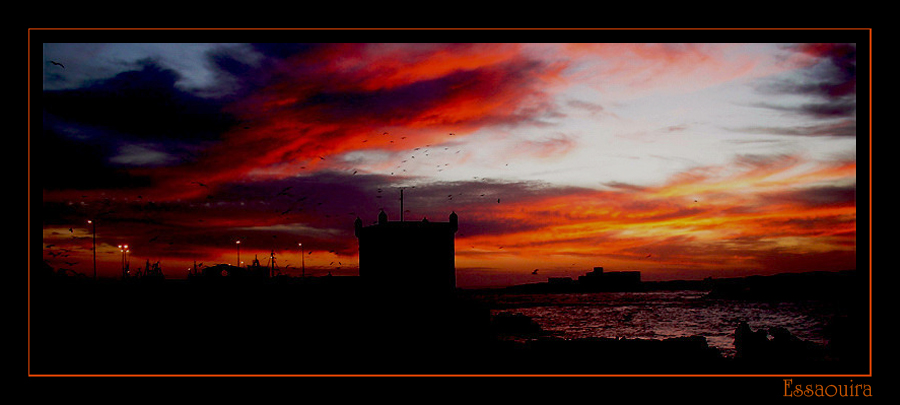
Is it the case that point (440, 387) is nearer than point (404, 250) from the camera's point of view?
Yes

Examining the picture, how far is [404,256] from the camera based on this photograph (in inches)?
1119

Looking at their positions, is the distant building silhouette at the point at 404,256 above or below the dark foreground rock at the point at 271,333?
above

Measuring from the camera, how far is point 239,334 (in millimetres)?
23047

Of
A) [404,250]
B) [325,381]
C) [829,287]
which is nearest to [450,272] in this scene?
[404,250]

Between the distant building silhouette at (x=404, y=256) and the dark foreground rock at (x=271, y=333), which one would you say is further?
the distant building silhouette at (x=404, y=256)

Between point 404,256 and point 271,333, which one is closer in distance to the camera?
point 271,333

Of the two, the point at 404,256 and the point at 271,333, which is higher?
the point at 404,256

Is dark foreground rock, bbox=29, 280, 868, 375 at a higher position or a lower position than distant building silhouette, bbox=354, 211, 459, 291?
lower

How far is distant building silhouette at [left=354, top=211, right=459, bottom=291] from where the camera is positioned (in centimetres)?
2816

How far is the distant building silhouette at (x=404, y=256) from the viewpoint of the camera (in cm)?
2816

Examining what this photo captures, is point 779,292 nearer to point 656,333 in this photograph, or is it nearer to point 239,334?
point 656,333
